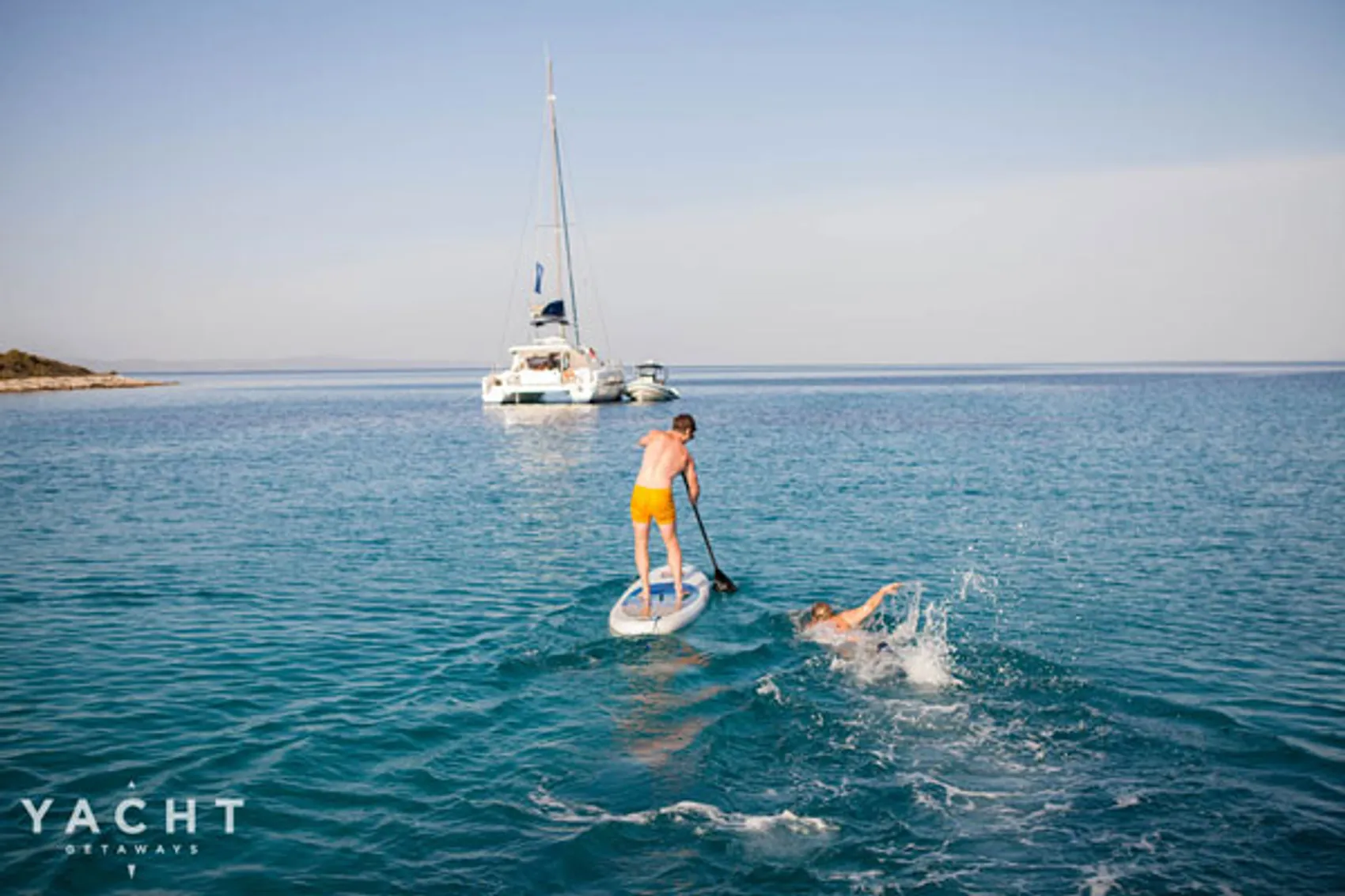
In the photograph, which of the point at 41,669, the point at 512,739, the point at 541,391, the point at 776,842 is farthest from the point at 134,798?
the point at 541,391

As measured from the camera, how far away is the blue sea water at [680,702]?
A: 19.6ft

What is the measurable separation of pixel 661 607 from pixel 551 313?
2175 inches

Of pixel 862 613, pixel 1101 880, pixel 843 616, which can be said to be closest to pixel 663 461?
pixel 843 616

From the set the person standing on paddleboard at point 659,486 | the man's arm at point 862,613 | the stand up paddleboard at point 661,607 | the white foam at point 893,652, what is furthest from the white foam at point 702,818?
the person standing on paddleboard at point 659,486

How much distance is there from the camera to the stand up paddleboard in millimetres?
10977

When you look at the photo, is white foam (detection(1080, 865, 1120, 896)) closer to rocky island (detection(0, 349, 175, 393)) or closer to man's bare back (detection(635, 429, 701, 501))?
man's bare back (detection(635, 429, 701, 501))

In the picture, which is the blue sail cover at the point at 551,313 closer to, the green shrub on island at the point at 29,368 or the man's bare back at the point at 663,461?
the man's bare back at the point at 663,461

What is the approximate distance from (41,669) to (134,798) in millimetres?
4220

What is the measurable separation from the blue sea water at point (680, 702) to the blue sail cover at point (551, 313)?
43.8 meters

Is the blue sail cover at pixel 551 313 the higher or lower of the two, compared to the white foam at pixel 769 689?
higher

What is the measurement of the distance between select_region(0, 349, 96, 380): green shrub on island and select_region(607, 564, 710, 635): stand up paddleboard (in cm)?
11657

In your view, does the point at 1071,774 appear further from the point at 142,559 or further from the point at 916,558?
the point at 142,559

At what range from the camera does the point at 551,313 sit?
6469 centimetres

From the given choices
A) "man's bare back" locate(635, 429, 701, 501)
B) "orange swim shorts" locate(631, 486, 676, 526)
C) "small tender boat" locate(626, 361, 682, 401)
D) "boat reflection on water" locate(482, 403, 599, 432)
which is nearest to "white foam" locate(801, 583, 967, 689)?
"orange swim shorts" locate(631, 486, 676, 526)
